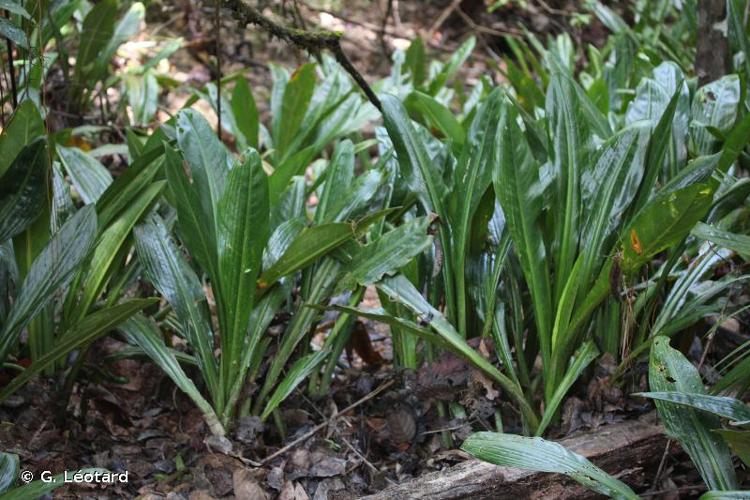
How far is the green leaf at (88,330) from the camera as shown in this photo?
1.76 metres

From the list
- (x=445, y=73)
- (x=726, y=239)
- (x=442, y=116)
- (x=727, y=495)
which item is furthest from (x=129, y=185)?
(x=445, y=73)

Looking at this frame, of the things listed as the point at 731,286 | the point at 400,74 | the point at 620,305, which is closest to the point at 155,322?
the point at 620,305

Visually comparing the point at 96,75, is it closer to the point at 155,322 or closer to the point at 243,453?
the point at 155,322

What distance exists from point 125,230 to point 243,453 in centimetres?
63

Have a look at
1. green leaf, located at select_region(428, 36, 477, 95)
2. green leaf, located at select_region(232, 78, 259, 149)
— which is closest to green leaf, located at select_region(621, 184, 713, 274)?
green leaf, located at select_region(232, 78, 259, 149)

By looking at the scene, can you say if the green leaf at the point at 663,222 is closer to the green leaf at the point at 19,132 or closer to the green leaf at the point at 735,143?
the green leaf at the point at 735,143

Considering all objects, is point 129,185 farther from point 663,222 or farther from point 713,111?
point 713,111

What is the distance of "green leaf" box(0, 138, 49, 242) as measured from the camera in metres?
1.92

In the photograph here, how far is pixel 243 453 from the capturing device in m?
1.96

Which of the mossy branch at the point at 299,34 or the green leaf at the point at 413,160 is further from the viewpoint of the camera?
the mossy branch at the point at 299,34

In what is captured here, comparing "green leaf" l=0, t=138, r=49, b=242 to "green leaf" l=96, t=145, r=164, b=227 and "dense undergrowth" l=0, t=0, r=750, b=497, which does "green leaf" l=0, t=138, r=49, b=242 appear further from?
"green leaf" l=96, t=145, r=164, b=227

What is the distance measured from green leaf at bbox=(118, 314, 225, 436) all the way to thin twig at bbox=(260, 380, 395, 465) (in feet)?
0.45

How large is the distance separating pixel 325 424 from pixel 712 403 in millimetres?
930

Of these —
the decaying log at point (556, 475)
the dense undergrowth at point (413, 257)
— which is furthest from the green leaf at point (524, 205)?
the decaying log at point (556, 475)
